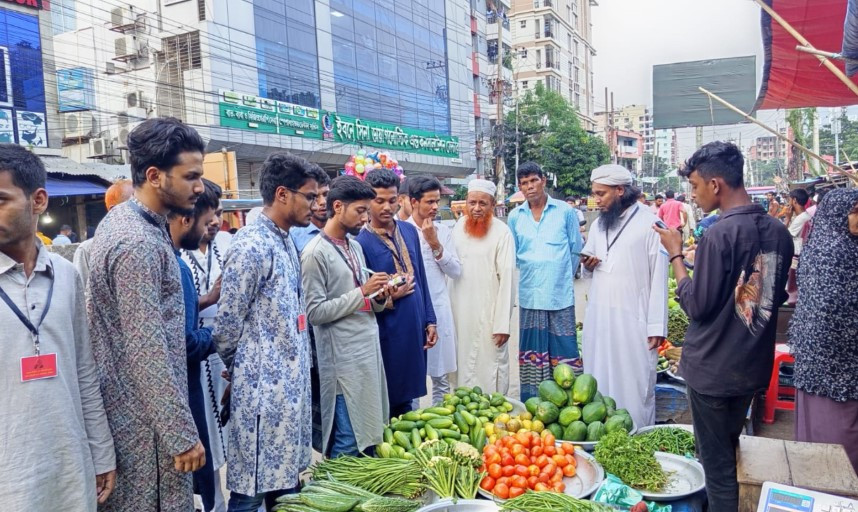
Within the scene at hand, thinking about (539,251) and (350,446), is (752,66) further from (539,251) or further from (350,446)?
(350,446)

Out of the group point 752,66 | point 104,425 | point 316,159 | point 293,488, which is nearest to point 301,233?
point 293,488

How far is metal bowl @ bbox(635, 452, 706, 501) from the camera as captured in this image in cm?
292

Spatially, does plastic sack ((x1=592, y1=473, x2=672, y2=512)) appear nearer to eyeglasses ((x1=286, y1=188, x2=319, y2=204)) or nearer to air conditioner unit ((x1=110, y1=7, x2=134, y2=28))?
eyeglasses ((x1=286, y1=188, x2=319, y2=204))

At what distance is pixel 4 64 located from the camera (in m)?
12.6

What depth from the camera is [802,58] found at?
12.9ft

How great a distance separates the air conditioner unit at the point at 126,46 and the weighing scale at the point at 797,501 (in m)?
23.0

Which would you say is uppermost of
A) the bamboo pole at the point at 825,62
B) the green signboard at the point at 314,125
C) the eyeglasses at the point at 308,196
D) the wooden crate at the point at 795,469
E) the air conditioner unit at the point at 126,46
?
the air conditioner unit at the point at 126,46

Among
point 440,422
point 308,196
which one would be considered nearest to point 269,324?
point 308,196

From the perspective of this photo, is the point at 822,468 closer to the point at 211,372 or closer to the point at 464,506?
the point at 464,506

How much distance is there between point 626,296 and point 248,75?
2015cm

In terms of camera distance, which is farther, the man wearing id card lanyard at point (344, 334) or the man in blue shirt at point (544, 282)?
the man in blue shirt at point (544, 282)

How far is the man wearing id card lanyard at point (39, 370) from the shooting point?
65.9 inches

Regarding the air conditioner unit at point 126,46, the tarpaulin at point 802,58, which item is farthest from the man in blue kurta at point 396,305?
the air conditioner unit at point 126,46

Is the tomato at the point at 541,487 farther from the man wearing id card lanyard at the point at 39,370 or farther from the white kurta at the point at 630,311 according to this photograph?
the man wearing id card lanyard at the point at 39,370
